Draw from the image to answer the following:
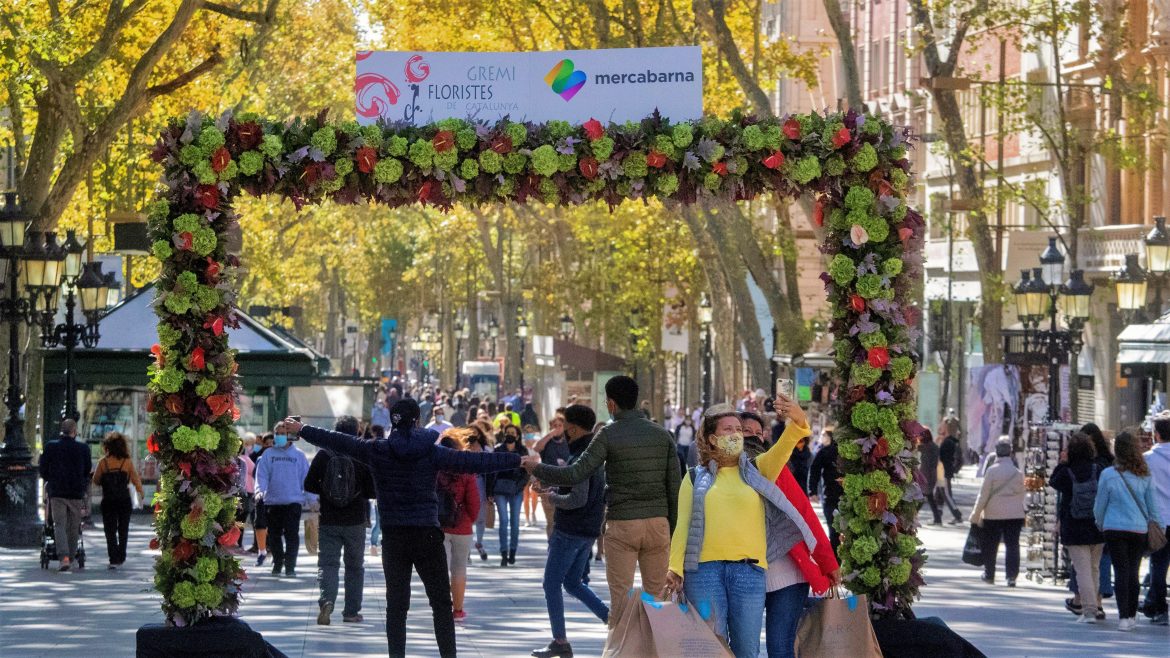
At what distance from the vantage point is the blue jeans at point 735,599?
36.9 feet

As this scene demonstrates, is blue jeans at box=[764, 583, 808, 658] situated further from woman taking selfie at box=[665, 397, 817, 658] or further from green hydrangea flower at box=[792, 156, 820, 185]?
green hydrangea flower at box=[792, 156, 820, 185]

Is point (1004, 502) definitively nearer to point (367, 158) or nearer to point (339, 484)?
point (339, 484)

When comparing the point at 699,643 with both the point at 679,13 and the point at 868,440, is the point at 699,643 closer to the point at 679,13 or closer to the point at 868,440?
the point at 868,440

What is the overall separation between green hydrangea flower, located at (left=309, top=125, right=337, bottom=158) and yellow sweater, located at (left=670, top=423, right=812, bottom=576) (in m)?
3.31

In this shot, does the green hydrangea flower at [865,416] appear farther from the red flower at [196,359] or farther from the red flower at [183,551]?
the red flower at [183,551]

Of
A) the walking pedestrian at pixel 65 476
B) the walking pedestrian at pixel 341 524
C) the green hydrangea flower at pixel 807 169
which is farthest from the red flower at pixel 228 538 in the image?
the walking pedestrian at pixel 65 476

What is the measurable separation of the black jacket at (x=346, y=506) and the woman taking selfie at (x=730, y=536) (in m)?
6.13

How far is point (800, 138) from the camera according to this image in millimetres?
13320

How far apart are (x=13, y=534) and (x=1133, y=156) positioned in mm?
19794

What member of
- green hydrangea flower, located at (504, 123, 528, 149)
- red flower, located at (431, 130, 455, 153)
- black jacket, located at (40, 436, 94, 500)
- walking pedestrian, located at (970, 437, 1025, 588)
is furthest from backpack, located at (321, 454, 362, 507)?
walking pedestrian, located at (970, 437, 1025, 588)

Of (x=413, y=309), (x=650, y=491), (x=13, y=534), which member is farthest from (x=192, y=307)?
(x=413, y=309)

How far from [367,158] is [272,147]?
575 mm

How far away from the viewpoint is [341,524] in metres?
17.2

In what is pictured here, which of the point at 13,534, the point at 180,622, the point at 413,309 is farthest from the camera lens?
the point at 413,309
